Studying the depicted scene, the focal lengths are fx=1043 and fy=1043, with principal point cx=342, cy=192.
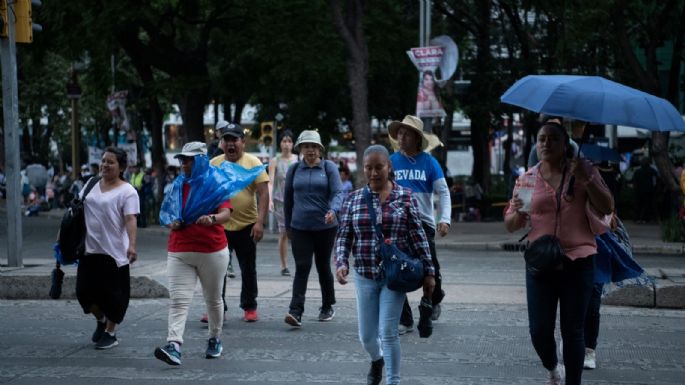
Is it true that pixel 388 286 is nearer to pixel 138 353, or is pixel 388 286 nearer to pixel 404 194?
pixel 404 194

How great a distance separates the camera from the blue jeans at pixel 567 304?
6.02 meters

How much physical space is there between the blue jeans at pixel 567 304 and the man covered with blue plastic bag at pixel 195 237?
263cm

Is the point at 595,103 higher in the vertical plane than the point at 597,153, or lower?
higher

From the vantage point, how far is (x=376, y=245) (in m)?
6.28

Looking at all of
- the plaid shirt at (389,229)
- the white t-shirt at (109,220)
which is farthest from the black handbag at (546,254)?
the white t-shirt at (109,220)

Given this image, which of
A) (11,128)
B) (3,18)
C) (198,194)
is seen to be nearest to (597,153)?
(198,194)

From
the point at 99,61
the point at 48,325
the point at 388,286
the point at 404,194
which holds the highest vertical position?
the point at 99,61

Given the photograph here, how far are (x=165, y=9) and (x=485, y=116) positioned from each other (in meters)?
11.4

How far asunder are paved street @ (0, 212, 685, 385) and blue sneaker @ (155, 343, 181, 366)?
3.6 inches

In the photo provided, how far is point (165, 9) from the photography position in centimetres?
2548

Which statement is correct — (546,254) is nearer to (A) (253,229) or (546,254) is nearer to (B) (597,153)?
(A) (253,229)

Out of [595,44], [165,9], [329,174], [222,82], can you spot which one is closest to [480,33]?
[595,44]

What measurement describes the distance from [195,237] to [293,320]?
1.76 meters

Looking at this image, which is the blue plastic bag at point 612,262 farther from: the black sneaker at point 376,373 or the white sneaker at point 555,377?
the black sneaker at point 376,373
